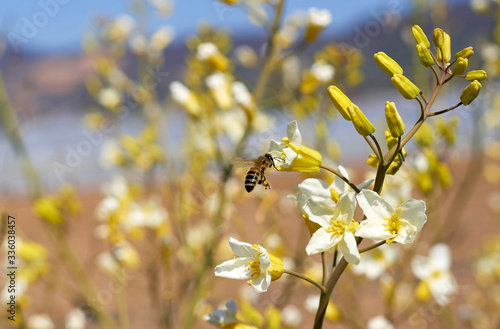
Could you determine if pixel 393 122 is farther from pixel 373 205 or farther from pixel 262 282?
pixel 262 282

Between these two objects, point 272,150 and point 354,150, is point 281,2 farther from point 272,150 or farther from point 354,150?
point 354,150

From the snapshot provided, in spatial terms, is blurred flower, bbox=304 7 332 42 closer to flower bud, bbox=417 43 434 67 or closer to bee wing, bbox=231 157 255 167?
bee wing, bbox=231 157 255 167

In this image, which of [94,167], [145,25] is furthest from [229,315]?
[94,167]

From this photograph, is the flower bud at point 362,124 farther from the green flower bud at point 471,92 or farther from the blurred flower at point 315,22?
the blurred flower at point 315,22

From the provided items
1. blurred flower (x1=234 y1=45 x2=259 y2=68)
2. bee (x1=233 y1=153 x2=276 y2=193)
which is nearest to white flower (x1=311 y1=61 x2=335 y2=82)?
bee (x1=233 y1=153 x2=276 y2=193)

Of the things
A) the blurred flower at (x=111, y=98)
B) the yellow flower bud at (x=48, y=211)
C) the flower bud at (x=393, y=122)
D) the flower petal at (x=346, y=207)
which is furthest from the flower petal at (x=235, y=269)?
the blurred flower at (x=111, y=98)

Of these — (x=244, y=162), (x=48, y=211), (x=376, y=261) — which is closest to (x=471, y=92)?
(x=244, y=162)
